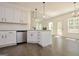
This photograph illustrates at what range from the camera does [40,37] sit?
5.57 m

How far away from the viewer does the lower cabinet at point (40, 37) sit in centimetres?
541

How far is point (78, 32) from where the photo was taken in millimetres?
8477

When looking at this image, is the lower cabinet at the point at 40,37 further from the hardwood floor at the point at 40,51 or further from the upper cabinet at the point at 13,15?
the upper cabinet at the point at 13,15

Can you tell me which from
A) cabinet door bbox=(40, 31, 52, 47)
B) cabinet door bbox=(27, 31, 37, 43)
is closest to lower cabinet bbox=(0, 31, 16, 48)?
cabinet door bbox=(27, 31, 37, 43)

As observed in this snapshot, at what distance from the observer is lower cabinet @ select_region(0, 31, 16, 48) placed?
16.6ft

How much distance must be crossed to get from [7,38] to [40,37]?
60.4 inches

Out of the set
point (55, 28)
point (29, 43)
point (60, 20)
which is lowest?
point (29, 43)

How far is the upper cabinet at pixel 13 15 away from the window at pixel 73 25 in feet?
12.2

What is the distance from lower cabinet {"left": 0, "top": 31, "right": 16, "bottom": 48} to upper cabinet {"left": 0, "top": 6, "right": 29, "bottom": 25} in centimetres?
78

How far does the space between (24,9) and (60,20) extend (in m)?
4.56

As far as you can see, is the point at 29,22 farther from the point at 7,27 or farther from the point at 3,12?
the point at 3,12

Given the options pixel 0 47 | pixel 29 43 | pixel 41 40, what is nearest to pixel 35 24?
pixel 29 43

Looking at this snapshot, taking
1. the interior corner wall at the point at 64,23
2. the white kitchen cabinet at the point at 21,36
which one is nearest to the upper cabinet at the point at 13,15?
the white kitchen cabinet at the point at 21,36

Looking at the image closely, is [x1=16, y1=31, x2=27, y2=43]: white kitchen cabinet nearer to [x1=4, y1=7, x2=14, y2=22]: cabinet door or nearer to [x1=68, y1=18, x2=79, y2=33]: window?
[x1=4, y1=7, x2=14, y2=22]: cabinet door
